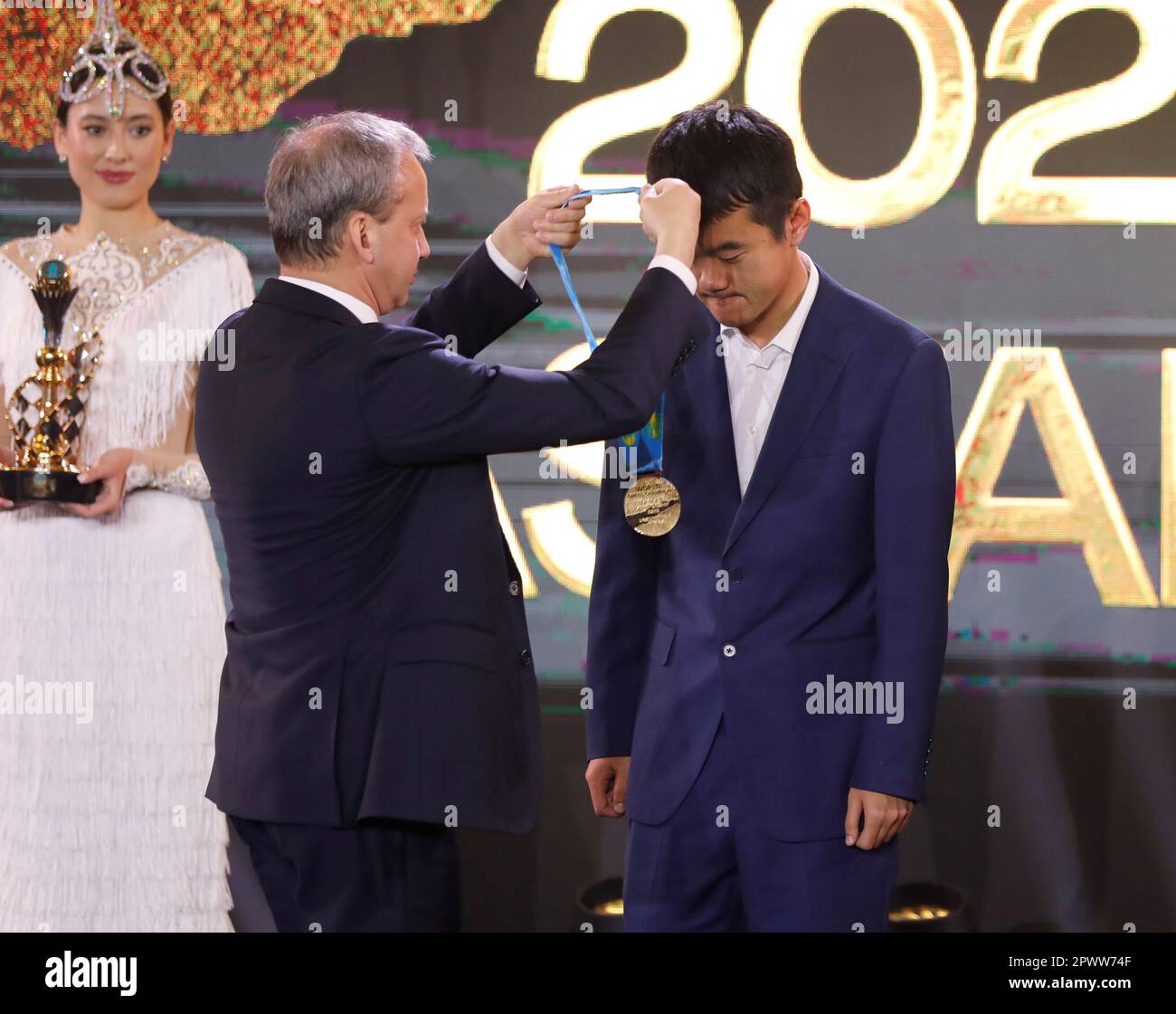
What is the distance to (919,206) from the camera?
131 inches

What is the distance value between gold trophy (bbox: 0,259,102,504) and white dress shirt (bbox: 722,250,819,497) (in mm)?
1679

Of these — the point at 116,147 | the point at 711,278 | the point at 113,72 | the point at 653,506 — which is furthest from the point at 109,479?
the point at 711,278

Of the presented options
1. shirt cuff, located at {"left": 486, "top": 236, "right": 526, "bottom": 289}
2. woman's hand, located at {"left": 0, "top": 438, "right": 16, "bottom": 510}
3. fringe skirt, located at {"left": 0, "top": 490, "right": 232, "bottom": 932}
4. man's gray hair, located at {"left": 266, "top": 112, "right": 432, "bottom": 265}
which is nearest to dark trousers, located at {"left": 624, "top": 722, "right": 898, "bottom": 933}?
shirt cuff, located at {"left": 486, "top": 236, "right": 526, "bottom": 289}

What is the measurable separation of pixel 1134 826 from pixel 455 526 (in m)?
2.25

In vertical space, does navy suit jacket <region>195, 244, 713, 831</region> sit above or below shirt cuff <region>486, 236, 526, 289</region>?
below

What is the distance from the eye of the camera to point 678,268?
194 centimetres

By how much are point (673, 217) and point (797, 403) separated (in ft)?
1.09

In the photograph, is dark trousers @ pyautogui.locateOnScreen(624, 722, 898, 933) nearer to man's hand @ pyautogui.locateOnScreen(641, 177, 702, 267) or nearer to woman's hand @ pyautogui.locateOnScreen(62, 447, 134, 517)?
man's hand @ pyautogui.locateOnScreen(641, 177, 702, 267)

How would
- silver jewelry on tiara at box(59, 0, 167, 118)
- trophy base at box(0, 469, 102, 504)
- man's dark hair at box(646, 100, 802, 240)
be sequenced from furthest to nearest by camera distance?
1. silver jewelry on tiara at box(59, 0, 167, 118)
2. trophy base at box(0, 469, 102, 504)
3. man's dark hair at box(646, 100, 802, 240)

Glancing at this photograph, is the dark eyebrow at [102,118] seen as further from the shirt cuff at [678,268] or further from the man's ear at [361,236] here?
the shirt cuff at [678,268]

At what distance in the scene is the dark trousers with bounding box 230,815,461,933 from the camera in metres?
1.87

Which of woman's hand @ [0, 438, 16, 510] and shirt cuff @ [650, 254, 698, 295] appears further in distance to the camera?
woman's hand @ [0, 438, 16, 510]

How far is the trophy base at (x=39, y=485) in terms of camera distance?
306 centimetres

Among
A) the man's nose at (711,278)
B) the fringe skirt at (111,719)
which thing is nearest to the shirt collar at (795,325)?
the man's nose at (711,278)
